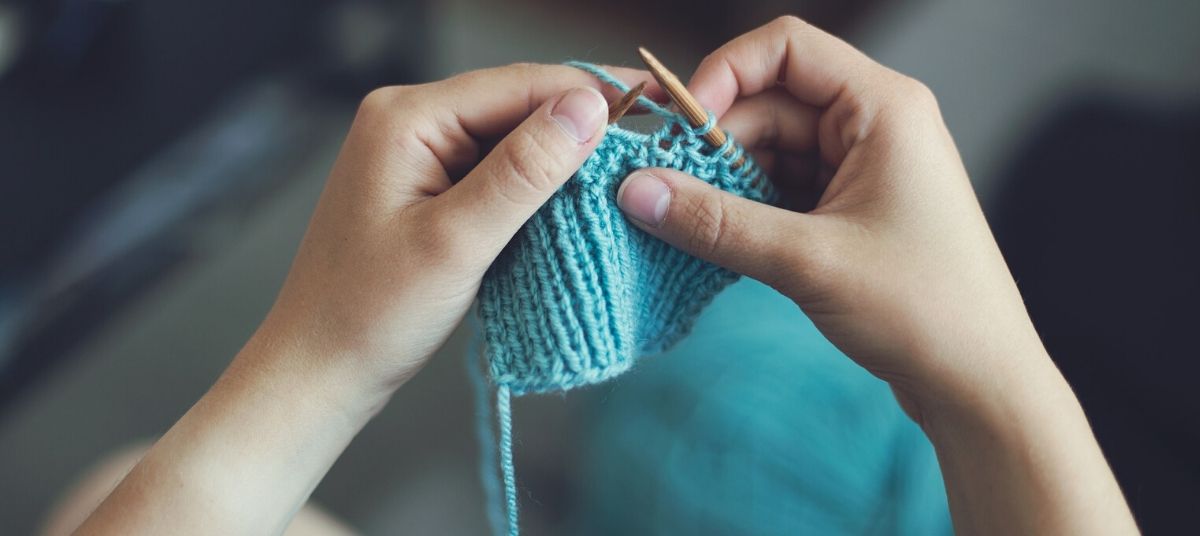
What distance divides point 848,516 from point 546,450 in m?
0.50

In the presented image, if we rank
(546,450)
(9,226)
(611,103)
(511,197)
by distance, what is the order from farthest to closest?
(9,226) < (546,450) < (611,103) < (511,197)

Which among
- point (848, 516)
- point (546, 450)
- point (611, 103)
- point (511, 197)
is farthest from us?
point (546, 450)

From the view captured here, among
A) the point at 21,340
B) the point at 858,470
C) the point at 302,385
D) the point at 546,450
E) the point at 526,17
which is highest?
the point at 526,17

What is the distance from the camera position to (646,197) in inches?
29.0

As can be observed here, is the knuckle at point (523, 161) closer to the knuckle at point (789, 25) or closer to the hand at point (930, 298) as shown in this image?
the hand at point (930, 298)

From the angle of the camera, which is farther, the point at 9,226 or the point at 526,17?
the point at 526,17

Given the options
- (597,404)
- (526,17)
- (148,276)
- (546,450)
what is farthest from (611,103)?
(148,276)

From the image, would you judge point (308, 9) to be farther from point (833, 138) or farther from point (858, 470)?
point (858, 470)

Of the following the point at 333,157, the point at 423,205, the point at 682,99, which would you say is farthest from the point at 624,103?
the point at 333,157

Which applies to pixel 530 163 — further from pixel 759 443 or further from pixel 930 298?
pixel 759 443

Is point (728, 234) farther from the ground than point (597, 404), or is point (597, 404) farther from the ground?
Result: point (728, 234)

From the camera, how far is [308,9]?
165cm

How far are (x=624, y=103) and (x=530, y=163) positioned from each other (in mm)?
101

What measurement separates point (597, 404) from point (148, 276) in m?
0.90
